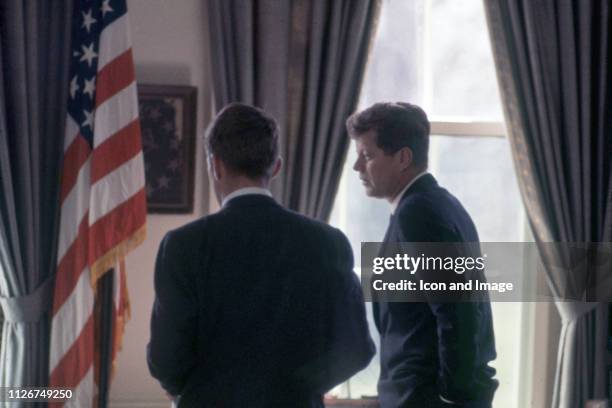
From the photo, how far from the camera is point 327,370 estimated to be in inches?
56.7

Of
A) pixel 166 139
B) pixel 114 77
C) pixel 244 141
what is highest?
pixel 114 77

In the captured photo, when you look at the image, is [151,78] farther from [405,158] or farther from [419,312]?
[419,312]

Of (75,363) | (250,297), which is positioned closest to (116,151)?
(75,363)

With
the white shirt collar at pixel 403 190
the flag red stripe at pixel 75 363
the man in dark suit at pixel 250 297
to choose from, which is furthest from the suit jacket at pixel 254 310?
the flag red stripe at pixel 75 363

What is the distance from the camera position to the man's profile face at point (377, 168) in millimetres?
1812

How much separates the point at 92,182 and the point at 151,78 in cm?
50

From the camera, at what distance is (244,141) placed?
4.58 ft

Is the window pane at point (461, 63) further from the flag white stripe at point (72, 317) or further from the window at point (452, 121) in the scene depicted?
the flag white stripe at point (72, 317)

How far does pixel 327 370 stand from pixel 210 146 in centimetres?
51

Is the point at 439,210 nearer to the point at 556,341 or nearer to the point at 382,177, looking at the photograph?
the point at 382,177

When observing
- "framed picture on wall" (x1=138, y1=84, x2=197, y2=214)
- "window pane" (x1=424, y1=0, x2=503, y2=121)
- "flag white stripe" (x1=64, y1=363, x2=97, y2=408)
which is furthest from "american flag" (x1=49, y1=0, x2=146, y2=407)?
"window pane" (x1=424, y1=0, x2=503, y2=121)

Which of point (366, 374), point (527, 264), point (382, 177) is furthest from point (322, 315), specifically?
point (527, 264)

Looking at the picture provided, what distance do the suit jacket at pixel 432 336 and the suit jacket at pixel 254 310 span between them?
26 cm

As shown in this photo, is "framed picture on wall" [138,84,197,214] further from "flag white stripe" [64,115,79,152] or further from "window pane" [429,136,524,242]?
"window pane" [429,136,524,242]
